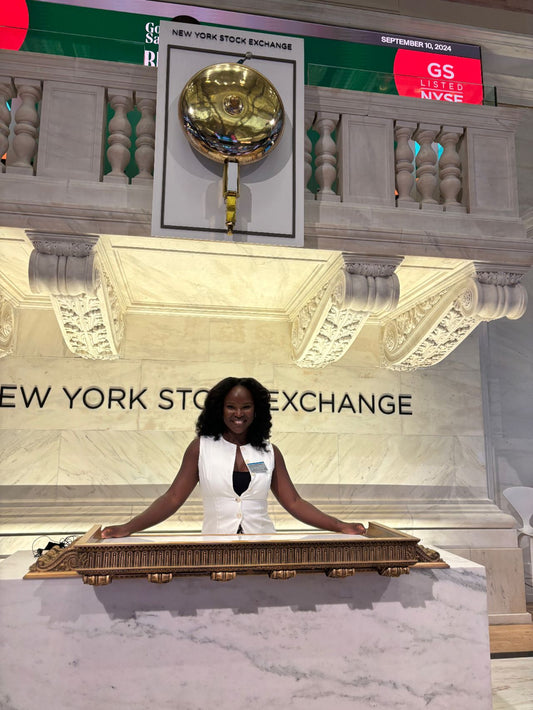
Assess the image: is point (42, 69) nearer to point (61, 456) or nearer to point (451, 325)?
point (61, 456)

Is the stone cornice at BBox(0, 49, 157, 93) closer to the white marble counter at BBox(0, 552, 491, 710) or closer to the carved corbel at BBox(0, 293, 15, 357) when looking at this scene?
the carved corbel at BBox(0, 293, 15, 357)

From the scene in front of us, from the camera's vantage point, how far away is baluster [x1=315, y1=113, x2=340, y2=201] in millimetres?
4699

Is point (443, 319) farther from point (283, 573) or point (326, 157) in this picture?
point (283, 573)

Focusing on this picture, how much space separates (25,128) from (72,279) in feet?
3.89

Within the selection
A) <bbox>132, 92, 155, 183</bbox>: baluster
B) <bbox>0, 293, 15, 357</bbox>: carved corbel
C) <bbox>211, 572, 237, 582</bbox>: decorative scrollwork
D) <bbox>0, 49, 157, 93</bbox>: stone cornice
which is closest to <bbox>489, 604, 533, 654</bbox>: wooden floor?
<bbox>211, 572, 237, 582</bbox>: decorative scrollwork

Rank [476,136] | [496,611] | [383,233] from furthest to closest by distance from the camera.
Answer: [496,611]
[476,136]
[383,233]

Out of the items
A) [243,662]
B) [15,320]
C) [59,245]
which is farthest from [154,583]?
[15,320]

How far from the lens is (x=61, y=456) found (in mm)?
5684

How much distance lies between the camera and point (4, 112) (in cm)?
434

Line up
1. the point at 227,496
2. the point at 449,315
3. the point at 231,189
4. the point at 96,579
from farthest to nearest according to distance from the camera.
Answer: the point at 449,315, the point at 231,189, the point at 227,496, the point at 96,579

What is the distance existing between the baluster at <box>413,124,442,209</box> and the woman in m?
2.39

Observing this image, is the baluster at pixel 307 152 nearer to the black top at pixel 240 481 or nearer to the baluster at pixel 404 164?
the baluster at pixel 404 164

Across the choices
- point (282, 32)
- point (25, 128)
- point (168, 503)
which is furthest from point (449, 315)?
point (282, 32)

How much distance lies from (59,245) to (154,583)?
259 cm
